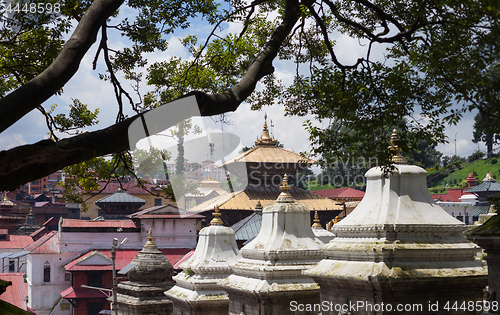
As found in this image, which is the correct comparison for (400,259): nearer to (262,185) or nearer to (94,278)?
(94,278)

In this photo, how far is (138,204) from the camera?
5259cm

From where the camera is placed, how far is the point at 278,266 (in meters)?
13.4

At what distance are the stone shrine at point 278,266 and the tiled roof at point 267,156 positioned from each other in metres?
25.8

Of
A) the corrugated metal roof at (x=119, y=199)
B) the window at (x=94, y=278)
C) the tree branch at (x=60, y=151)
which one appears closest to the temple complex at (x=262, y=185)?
the window at (x=94, y=278)

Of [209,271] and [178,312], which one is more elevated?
[209,271]

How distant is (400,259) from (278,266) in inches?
160

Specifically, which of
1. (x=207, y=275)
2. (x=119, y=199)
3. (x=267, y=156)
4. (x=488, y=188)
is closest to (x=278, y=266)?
(x=207, y=275)

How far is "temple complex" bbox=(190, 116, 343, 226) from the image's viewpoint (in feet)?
129

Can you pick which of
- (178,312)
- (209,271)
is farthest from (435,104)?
(178,312)

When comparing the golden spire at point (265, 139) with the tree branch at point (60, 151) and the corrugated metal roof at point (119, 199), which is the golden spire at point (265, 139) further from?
the tree branch at point (60, 151)

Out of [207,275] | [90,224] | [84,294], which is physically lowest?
[84,294]

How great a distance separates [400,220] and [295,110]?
3.51 meters

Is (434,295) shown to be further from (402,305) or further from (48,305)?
(48,305)

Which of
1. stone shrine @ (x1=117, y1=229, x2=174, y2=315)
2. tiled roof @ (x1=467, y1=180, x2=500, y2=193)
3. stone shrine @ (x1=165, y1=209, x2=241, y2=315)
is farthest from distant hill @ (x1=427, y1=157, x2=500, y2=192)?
stone shrine @ (x1=165, y1=209, x2=241, y2=315)
